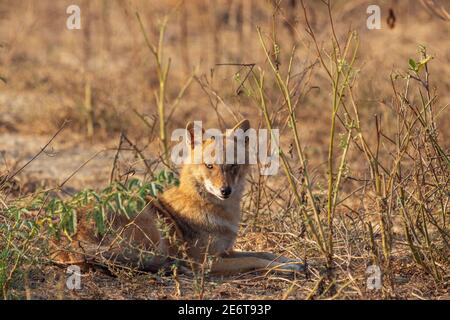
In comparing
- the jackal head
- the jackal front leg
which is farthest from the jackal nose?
the jackal front leg

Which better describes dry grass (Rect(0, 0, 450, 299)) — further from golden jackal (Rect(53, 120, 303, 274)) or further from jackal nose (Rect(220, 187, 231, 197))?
jackal nose (Rect(220, 187, 231, 197))

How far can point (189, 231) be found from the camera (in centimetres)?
630

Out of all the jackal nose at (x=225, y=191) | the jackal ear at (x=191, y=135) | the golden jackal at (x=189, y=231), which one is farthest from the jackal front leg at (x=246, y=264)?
the jackal ear at (x=191, y=135)

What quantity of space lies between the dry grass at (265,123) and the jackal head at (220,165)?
29 cm

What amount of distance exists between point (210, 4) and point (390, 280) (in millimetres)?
8703

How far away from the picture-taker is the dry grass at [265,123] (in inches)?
212


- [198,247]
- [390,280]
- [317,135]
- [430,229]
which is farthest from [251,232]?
[317,135]

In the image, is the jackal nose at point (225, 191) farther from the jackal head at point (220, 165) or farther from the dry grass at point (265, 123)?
the dry grass at point (265, 123)

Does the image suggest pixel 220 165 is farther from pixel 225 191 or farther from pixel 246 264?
pixel 246 264

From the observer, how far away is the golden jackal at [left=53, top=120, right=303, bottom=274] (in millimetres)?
5709

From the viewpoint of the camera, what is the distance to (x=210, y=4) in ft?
43.7

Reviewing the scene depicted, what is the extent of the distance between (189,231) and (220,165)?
0.54 metres

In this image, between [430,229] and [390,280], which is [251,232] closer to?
[430,229]
